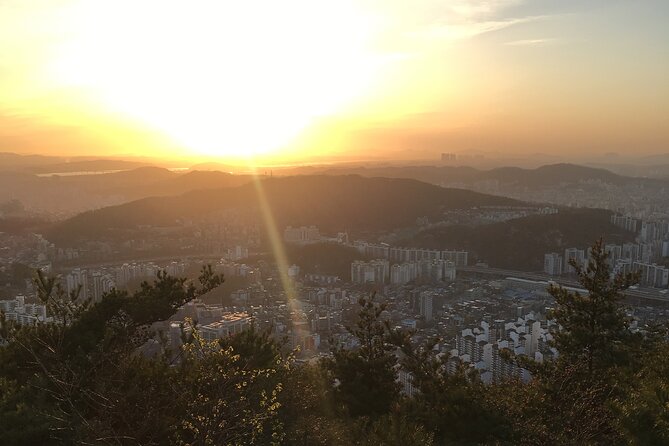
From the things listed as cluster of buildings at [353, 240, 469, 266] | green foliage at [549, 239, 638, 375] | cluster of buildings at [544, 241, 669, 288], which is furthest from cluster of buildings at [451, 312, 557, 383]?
cluster of buildings at [353, 240, 469, 266]

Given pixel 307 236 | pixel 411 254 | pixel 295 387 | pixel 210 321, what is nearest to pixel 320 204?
pixel 307 236

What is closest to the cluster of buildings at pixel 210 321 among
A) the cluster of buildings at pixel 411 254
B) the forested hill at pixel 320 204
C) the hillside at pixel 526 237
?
the cluster of buildings at pixel 411 254

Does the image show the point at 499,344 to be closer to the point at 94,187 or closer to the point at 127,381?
the point at 127,381

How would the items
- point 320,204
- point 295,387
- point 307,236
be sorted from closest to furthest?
point 295,387, point 307,236, point 320,204

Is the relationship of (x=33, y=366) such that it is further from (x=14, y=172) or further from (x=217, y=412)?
(x=14, y=172)

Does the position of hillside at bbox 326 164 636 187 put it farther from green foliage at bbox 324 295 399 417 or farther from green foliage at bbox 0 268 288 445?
green foliage at bbox 0 268 288 445

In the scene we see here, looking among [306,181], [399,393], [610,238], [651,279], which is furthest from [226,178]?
[399,393]

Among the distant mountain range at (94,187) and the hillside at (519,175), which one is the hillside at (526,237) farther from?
the hillside at (519,175)
